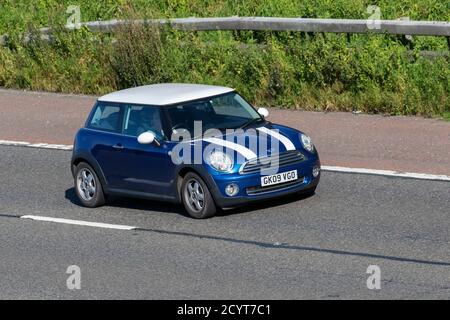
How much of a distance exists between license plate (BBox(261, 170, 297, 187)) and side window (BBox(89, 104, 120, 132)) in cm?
223

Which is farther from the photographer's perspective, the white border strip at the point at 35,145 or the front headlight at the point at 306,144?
the white border strip at the point at 35,145

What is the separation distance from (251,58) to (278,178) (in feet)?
23.0

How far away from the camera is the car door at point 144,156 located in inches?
577

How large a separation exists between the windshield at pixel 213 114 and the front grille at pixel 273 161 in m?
0.81

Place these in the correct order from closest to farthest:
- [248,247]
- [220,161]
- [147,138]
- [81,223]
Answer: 1. [248,247]
2. [220,161]
3. [147,138]
4. [81,223]

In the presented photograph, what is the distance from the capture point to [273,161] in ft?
46.9

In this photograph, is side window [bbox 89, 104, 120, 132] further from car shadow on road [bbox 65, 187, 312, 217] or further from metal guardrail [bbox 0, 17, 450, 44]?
metal guardrail [bbox 0, 17, 450, 44]

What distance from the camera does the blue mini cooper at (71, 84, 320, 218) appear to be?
46.6 ft

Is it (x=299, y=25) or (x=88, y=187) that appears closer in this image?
(x=88, y=187)

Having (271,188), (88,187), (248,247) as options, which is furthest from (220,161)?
(88,187)

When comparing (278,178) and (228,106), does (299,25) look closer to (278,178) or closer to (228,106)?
(228,106)

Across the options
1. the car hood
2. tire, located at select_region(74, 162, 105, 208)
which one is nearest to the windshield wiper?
the car hood

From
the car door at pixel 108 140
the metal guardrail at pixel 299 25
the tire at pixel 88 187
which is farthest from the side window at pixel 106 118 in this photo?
the metal guardrail at pixel 299 25

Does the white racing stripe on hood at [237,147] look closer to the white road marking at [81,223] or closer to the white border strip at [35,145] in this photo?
the white road marking at [81,223]
